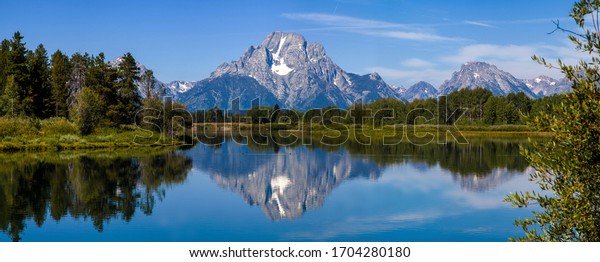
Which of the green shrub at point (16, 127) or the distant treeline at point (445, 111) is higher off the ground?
the distant treeline at point (445, 111)

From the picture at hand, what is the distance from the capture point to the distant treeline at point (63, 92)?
7443cm

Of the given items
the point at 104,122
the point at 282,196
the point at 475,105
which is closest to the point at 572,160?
the point at 282,196

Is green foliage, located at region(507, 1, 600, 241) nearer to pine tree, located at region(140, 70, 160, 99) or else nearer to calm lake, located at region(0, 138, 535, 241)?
calm lake, located at region(0, 138, 535, 241)

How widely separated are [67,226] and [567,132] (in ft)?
69.8

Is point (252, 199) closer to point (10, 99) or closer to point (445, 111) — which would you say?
point (10, 99)

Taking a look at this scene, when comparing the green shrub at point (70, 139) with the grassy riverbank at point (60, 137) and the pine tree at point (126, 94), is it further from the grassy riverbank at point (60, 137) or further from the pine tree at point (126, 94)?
the pine tree at point (126, 94)

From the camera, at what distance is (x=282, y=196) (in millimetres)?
36094

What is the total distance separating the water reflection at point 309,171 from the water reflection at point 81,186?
5217 mm

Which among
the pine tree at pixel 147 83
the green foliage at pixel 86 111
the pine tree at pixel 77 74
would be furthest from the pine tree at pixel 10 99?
the pine tree at pixel 147 83

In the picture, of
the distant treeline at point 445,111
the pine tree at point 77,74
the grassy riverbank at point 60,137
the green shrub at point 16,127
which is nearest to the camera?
the grassy riverbank at point 60,137


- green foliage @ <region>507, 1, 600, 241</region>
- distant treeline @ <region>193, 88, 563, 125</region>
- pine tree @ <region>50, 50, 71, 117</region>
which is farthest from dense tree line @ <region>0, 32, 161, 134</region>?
green foliage @ <region>507, 1, 600, 241</region>

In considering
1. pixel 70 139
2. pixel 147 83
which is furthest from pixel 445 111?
pixel 70 139

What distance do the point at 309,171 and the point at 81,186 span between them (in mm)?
21937
